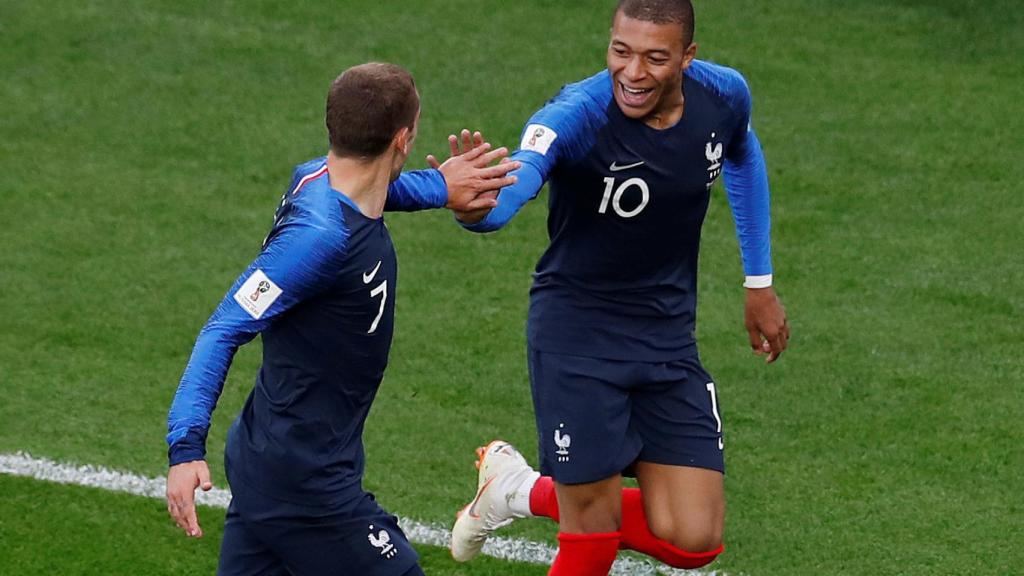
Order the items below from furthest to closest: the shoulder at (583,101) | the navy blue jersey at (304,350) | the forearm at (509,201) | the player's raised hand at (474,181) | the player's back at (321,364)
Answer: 1. the shoulder at (583,101)
2. the forearm at (509,201)
3. the player's raised hand at (474,181)
4. the player's back at (321,364)
5. the navy blue jersey at (304,350)

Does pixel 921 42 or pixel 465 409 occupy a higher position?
pixel 921 42

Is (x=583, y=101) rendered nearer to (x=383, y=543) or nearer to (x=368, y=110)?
(x=368, y=110)

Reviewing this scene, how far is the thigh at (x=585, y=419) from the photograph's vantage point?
5703 mm

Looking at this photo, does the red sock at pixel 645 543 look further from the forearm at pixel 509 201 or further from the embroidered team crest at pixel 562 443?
the forearm at pixel 509 201

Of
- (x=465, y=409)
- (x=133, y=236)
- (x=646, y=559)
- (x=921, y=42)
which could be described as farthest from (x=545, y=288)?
(x=921, y=42)

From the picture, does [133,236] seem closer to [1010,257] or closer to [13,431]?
[13,431]

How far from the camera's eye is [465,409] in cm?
766

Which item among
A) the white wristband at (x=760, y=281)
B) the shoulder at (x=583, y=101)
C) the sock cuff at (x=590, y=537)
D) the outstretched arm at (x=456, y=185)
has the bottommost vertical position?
the sock cuff at (x=590, y=537)

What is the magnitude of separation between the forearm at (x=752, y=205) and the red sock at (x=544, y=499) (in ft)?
3.40

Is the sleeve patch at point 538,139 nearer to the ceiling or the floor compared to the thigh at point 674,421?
nearer to the ceiling

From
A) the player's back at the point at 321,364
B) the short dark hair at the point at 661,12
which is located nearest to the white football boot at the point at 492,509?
the player's back at the point at 321,364

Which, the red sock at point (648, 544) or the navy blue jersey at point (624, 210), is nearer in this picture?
the navy blue jersey at point (624, 210)

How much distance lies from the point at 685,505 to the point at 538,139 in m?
1.34

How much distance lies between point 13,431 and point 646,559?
280 cm
